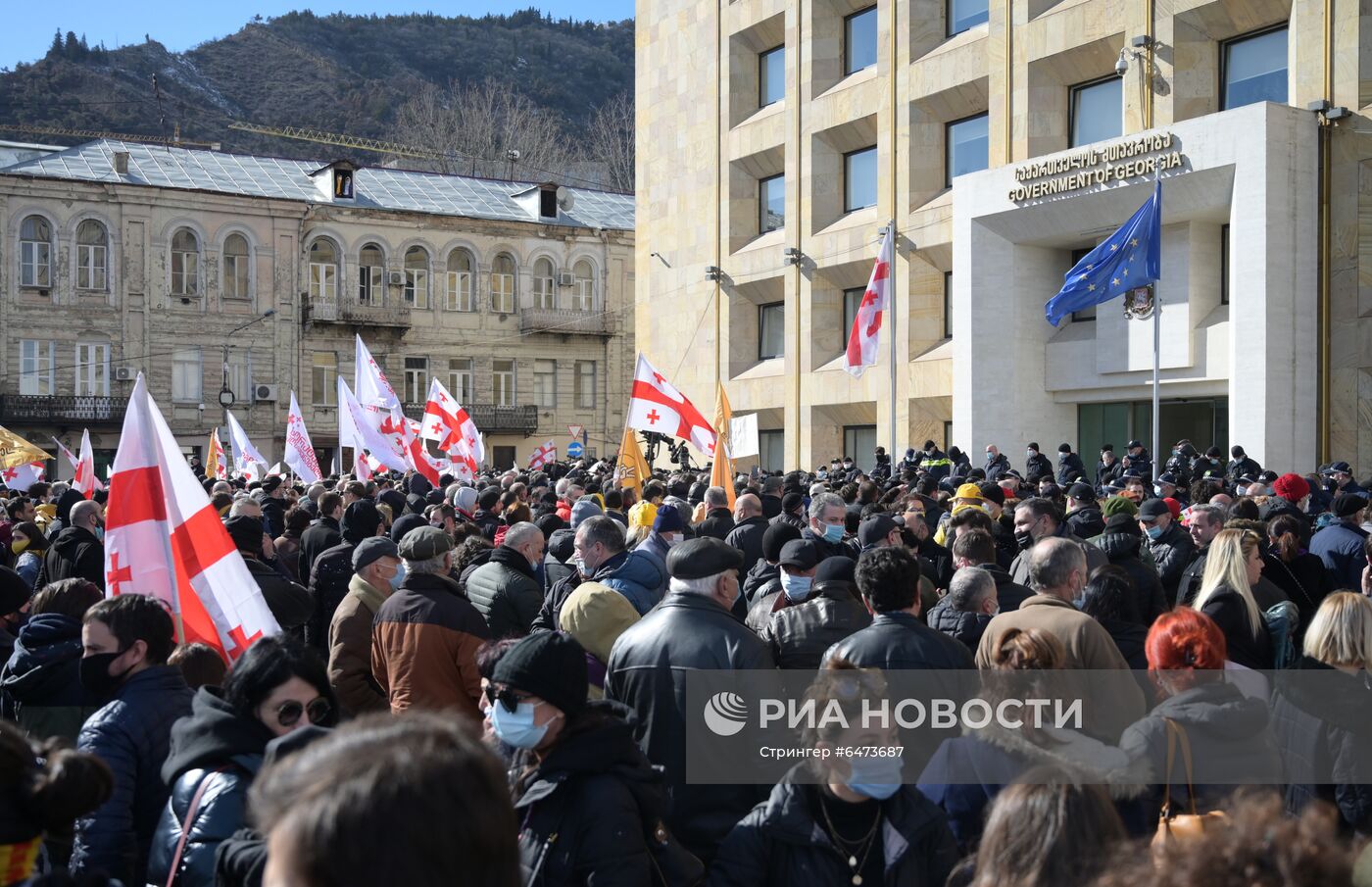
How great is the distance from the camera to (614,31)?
13775 centimetres

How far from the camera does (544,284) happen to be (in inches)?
2041

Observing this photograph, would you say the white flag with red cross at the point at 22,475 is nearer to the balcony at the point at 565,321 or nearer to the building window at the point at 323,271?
A: the building window at the point at 323,271

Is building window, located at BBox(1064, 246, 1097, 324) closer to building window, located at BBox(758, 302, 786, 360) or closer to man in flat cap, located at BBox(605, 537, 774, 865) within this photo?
building window, located at BBox(758, 302, 786, 360)

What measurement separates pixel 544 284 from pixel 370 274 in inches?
287

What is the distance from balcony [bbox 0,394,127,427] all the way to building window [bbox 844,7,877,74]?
27.8 metres

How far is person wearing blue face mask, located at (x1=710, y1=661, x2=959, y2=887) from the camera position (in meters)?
3.35

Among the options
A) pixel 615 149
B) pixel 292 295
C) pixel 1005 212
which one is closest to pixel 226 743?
pixel 1005 212

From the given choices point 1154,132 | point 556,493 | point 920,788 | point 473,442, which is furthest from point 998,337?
point 920,788

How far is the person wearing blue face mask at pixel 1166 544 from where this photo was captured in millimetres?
8328

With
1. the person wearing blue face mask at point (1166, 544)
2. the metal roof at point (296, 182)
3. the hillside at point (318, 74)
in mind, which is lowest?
the person wearing blue face mask at point (1166, 544)

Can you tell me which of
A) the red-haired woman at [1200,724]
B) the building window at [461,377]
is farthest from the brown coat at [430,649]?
the building window at [461,377]

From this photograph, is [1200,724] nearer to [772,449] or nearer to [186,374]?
[772,449]

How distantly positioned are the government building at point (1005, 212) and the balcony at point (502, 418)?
1534 centimetres

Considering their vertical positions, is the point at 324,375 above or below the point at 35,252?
below
